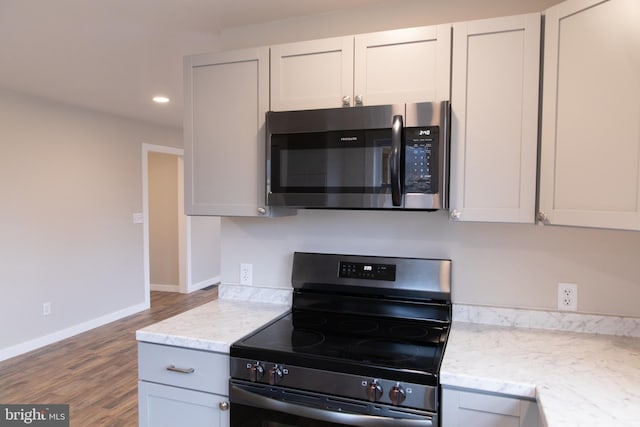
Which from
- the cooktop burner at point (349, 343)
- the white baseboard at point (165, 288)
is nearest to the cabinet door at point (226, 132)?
the cooktop burner at point (349, 343)

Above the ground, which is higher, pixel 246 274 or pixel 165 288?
pixel 246 274

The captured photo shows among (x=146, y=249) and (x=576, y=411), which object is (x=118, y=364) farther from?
(x=576, y=411)

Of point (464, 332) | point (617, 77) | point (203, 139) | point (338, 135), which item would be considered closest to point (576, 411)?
point (464, 332)

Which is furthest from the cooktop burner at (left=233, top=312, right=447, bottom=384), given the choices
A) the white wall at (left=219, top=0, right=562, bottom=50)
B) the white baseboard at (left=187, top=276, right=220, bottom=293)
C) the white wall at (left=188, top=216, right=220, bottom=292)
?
the white baseboard at (left=187, top=276, right=220, bottom=293)

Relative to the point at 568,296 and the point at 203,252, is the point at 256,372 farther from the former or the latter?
the point at 203,252

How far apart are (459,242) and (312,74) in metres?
0.99

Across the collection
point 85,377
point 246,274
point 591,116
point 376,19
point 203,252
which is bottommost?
point 85,377

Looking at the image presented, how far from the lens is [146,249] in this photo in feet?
16.8

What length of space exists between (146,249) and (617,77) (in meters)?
4.99

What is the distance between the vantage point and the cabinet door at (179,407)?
1.56 m

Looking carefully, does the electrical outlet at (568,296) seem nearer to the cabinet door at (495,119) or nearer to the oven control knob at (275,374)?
the cabinet door at (495,119)

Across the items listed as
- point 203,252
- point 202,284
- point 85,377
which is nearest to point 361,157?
point 85,377

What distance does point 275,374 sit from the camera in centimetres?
146

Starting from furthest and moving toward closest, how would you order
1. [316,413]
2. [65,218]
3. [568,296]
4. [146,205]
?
[146,205] < [65,218] < [568,296] < [316,413]
